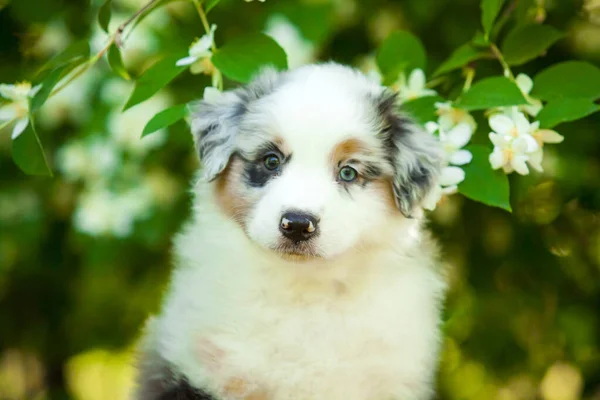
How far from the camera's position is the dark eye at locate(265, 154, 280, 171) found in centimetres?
238

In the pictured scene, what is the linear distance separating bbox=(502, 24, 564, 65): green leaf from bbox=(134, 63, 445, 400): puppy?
1.35ft

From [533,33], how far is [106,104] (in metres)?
1.72

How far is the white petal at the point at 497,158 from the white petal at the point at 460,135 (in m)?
0.11

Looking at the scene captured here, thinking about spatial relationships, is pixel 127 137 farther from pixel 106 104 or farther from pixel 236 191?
pixel 236 191

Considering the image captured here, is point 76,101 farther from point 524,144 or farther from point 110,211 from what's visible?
point 524,144

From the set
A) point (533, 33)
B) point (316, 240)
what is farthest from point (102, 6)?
point (533, 33)

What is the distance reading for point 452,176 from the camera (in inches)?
95.8

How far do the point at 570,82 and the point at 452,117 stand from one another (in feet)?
1.18

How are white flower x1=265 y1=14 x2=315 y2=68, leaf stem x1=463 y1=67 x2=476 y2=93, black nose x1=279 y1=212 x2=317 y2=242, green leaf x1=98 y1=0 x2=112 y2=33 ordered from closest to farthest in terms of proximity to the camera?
black nose x1=279 y1=212 x2=317 y2=242, green leaf x1=98 y1=0 x2=112 y2=33, leaf stem x1=463 y1=67 x2=476 y2=93, white flower x1=265 y1=14 x2=315 y2=68

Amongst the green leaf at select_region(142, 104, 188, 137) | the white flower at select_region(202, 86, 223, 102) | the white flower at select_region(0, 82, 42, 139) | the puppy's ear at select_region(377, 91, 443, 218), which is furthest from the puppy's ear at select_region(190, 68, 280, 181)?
the white flower at select_region(0, 82, 42, 139)

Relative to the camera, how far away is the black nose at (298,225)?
2207mm

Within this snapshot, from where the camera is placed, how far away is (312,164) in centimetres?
232

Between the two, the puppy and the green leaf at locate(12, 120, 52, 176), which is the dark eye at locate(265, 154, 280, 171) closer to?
the puppy

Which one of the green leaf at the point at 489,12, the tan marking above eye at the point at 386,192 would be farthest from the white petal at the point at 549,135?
the tan marking above eye at the point at 386,192
